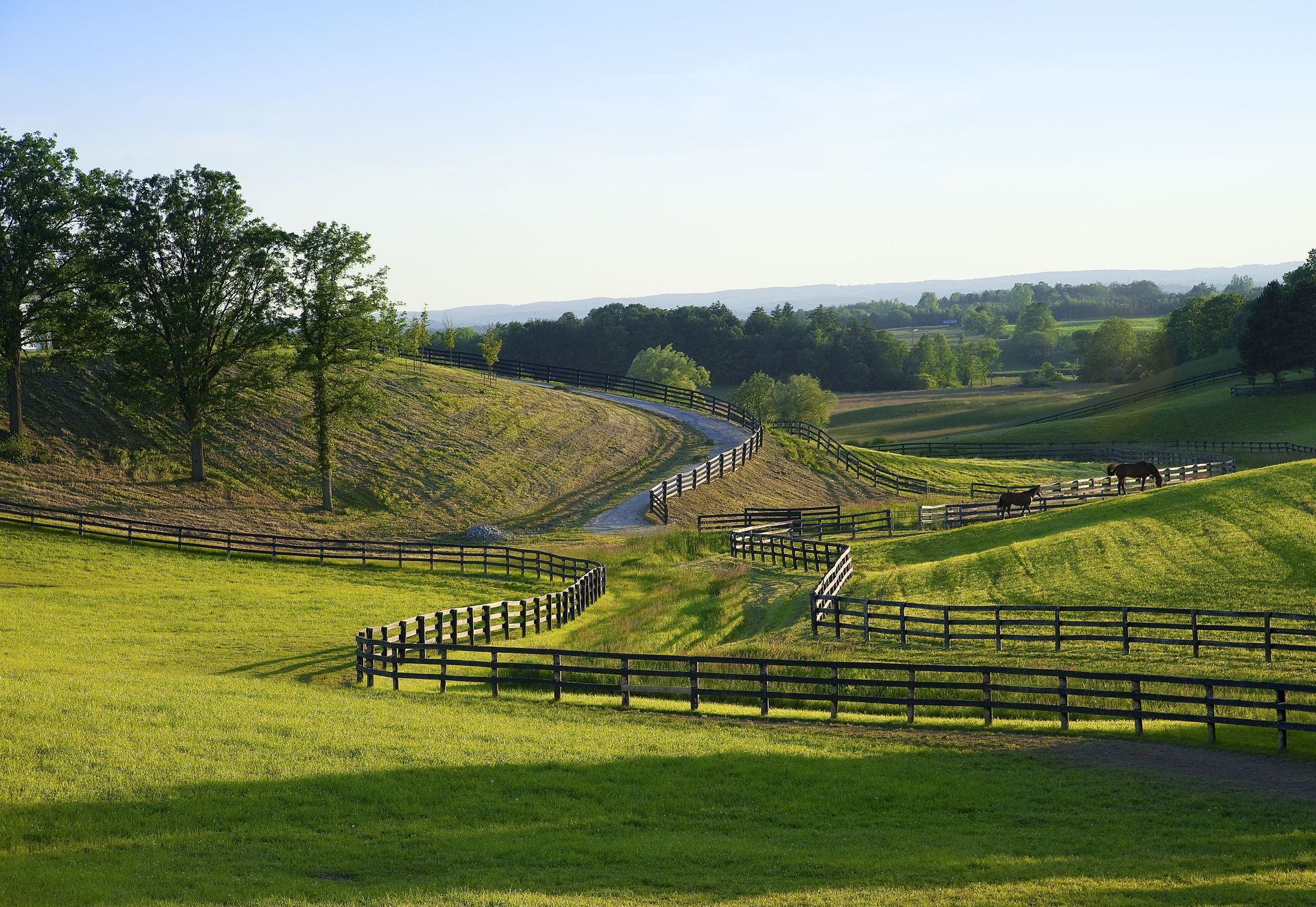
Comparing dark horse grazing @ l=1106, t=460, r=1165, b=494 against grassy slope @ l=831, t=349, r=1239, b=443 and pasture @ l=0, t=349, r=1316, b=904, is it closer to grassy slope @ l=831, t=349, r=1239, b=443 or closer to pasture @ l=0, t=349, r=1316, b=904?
pasture @ l=0, t=349, r=1316, b=904

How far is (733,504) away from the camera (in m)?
57.4

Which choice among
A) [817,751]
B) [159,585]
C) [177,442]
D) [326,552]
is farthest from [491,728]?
[177,442]

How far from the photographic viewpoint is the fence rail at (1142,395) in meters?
105

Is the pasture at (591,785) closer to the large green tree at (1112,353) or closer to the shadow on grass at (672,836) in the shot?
the shadow on grass at (672,836)

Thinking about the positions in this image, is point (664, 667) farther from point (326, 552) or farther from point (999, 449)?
point (999, 449)

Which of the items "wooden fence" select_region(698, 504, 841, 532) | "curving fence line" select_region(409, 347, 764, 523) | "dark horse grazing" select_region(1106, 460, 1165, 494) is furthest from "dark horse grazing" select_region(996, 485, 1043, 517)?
"curving fence line" select_region(409, 347, 764, 523)

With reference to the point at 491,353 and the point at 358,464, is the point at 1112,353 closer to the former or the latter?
the point at 491,353

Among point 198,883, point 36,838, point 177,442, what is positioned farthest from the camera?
point 177,442

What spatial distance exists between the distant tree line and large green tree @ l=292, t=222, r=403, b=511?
6cm

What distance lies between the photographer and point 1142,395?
108 metres

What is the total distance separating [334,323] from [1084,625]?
3600cm

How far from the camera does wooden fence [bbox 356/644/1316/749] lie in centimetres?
1889

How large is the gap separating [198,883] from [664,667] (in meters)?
15.4

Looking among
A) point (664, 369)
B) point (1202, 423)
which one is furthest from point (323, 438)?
point (664, 369)
